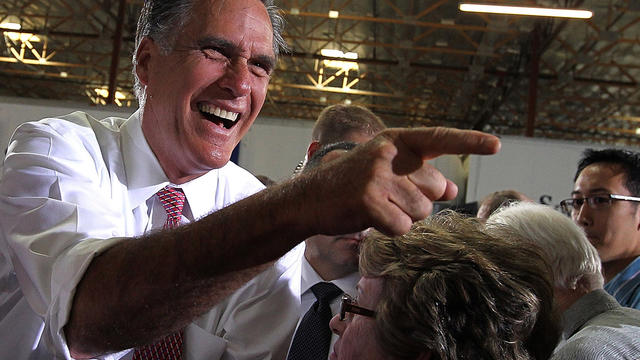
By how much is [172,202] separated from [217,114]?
28 centimetres

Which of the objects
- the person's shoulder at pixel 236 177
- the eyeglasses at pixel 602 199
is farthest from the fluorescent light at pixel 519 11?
the person's shoulder at pixel 236 177

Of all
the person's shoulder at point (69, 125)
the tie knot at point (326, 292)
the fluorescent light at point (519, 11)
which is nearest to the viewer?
the person's shoulder at point (69, 125)

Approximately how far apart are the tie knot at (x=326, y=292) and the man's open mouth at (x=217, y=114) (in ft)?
2.31

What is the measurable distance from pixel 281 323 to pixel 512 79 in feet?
47.3

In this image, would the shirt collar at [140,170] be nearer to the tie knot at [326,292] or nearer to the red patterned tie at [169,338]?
the red patterned tie at [169,338]

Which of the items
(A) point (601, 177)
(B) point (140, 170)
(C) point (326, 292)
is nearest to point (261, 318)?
(C) point (326, 292)

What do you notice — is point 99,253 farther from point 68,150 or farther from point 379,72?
point 379,72

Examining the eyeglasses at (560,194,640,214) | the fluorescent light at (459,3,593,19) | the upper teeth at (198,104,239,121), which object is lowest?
the eyeglasses at (560,194,640,214)

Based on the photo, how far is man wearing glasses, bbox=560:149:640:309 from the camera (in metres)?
2.93

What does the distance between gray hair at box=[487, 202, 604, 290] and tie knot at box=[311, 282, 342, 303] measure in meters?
0.52

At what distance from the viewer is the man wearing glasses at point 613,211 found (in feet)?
9.61

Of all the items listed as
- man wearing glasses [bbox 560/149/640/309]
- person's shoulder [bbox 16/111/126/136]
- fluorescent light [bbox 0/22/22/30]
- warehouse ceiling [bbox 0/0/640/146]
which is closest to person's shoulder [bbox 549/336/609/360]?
person's shoulder [bbox 16/111/126/136]

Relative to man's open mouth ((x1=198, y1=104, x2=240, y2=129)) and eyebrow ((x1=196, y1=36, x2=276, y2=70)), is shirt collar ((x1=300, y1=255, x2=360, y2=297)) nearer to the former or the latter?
man's open mouth ((x1=198, y1=104, x2=240, y2=129))

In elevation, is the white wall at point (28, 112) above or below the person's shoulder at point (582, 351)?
above
